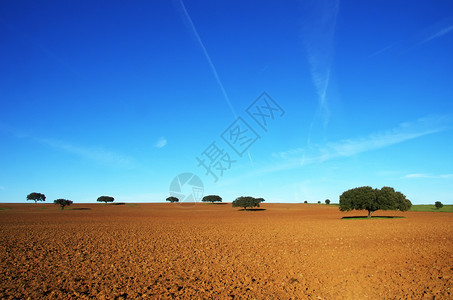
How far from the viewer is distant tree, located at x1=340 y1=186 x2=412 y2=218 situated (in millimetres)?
44344

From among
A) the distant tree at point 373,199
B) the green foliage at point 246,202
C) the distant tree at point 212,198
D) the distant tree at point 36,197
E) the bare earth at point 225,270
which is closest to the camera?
the bare earth at point 225,270

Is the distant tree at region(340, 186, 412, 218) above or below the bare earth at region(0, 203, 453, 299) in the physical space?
above

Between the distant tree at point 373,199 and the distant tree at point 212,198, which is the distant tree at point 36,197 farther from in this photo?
the distant tree at point 373,199

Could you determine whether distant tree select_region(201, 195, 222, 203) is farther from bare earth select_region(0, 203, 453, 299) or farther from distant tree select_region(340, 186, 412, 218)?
bare earth select_region(0, 203, 453, 299)

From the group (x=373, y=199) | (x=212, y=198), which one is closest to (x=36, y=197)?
(x=212, y=198)

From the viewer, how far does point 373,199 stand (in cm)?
4484

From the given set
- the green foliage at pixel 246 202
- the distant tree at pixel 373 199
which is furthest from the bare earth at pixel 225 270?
the green foliage at pixel 246 202

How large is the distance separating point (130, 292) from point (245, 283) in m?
4.68

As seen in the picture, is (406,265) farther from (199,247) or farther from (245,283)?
(199,247)

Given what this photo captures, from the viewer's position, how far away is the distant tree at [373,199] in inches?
1746

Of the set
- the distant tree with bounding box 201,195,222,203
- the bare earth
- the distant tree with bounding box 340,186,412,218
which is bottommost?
the bare earth

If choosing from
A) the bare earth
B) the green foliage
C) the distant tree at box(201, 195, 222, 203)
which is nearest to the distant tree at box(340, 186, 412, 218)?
the bare earth

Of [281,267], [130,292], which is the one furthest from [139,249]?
[281,267]

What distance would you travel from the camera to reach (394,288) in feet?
36.7
